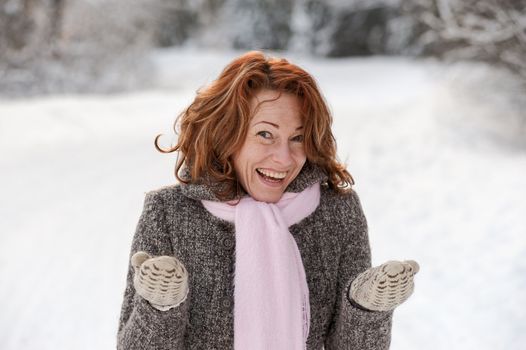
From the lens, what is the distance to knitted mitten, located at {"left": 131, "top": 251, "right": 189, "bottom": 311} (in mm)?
1422

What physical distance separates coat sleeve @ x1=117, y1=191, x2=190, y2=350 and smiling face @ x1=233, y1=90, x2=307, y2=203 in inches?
9.6

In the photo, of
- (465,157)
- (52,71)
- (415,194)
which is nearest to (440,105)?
(465,157)

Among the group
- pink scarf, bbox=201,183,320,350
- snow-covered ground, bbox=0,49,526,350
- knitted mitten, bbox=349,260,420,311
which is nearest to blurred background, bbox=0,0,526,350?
snow-covered ground, bbox=0,49,526,350

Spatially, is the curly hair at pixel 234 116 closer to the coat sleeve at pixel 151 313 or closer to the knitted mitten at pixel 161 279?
the coat sleeve at pixel 151 313

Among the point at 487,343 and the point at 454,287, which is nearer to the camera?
the point at 487,343

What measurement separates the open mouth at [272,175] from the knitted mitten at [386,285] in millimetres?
327

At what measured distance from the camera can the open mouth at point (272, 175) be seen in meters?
1.76

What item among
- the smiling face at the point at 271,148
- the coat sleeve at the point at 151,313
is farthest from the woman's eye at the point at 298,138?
the coat sleeve at the point at 151,313

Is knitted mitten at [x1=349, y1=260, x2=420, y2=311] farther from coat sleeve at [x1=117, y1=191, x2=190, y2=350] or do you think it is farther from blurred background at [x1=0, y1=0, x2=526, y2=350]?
blurred background at [x1=0, y1=0, x2=526, y2=350]

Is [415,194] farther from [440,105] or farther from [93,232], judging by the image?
[440,105]

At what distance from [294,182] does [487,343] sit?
6.47ft

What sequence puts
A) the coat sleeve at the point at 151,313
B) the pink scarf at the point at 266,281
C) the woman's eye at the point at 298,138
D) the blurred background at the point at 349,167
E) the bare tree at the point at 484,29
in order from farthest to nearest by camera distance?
the bare tree at the point at 484,29 → the blurred background at the point at 349,167 → the woman's eye at the point at 298,138 → the pink scarf at the point at 266,281 → the coat sleeve at the point at 151,313

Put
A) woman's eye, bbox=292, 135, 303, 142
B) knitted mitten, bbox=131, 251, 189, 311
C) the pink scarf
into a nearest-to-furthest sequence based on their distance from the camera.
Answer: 1. knitted mitten, bbox=131, 251, 189, 311
2. the pink scarf
3. woman's eye, bbox=292, 135, 303, 142

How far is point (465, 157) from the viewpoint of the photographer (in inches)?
267
